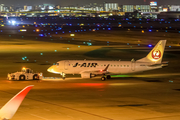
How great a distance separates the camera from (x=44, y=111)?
Result: 96.2ft

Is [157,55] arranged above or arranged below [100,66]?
above

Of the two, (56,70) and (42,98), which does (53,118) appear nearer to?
(42,98)

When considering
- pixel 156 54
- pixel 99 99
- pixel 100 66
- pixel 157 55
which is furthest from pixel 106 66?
pixel 99 99

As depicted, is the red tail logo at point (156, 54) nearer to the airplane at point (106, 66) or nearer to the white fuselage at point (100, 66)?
the airplane at point (106, 66)

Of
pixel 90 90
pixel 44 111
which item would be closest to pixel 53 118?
pixel 44 111

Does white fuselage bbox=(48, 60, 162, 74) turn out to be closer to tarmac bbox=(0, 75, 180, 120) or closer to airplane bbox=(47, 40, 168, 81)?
airplane bbox=(47, 40, 168, 81)

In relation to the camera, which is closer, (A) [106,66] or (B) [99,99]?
(B) [99,99]

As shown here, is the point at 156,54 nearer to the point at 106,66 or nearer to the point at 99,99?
the point at 106,66

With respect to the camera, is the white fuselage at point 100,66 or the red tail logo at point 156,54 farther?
the red tail logo at point 156,54

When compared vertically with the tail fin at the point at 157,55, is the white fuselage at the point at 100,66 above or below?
below

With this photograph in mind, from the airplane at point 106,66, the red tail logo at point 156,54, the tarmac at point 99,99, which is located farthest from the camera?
the red tail logo at point 156,54

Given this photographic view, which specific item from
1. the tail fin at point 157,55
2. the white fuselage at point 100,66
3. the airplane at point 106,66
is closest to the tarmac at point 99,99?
the airplane at point 106,66

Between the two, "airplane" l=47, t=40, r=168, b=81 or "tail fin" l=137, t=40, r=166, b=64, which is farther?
"tail fin" l=137, t=40, r=166, b=64

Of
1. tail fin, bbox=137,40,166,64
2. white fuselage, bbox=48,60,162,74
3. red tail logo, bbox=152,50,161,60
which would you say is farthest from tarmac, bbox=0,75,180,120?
red tail logo, bbox=152,50,161,60
